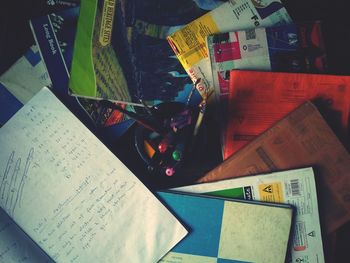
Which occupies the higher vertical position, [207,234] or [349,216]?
[207,234]

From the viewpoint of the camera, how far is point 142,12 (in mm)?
845

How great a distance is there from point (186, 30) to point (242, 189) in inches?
16.1

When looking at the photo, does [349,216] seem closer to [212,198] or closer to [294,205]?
[294,205]

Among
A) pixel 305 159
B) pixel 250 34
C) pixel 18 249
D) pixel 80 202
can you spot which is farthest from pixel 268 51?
pixel 18 249

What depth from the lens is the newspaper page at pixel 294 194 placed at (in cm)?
79

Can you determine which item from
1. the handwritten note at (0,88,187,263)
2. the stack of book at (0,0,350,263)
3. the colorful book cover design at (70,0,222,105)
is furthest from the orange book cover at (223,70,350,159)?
the handwritten note at (0,88,187,263)

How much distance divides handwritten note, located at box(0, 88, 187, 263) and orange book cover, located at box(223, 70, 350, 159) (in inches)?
9.7

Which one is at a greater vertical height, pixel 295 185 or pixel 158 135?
pixel 158 135

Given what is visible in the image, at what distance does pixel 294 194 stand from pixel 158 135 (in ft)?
1.13

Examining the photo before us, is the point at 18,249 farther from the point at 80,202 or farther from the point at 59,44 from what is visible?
the point at 59,44

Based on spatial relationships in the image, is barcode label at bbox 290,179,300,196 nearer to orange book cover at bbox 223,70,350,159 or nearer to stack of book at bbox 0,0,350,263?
stack of book at bbox 0,0,350,263

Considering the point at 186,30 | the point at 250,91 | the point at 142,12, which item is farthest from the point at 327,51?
the point at 142,12

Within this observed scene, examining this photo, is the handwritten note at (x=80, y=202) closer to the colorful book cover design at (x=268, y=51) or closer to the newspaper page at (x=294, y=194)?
the newspaper page at (x=294, y=194)

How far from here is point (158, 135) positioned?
788mm
